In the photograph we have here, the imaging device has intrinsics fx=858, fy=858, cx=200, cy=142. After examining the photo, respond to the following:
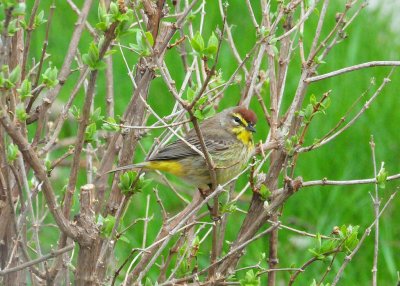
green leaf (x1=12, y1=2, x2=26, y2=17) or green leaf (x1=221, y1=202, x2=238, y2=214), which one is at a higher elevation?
green leaf (x1=12, y1=2, x2=26, y2=17)

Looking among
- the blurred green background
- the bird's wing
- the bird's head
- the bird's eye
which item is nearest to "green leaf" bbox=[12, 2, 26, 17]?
the bird's wing

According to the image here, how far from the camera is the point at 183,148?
4.25m

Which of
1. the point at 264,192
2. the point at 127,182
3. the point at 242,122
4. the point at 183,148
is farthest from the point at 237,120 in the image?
the point at 127,182

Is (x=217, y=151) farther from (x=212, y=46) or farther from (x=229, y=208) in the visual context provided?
(x=212, y=46)

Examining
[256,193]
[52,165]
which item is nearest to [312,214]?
[256,193]

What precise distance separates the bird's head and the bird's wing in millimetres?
82

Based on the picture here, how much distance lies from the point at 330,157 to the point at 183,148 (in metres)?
1.62

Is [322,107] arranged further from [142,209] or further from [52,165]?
[142,209]

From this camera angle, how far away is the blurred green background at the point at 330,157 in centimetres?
520

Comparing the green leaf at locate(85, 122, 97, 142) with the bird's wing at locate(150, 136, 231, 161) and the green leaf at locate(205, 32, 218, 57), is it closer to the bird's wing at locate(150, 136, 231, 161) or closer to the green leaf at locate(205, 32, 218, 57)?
the green leaf at locate(205, 32, 218, 57)

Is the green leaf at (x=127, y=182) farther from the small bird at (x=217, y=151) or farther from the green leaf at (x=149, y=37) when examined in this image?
the small bird at (x=217, y=151)

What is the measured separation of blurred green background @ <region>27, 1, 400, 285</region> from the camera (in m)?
5.20

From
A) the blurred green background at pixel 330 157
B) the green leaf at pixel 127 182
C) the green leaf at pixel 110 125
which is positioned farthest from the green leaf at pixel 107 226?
the blurred green background at pixel 330 157

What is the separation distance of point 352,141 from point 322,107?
261cm
